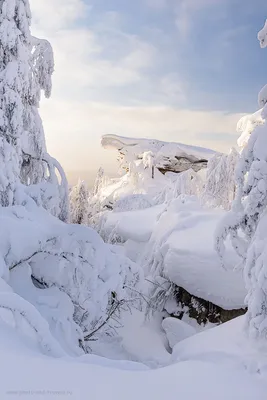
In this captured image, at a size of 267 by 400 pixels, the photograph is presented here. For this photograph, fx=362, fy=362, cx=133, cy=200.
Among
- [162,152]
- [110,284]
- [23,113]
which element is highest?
[23,113]

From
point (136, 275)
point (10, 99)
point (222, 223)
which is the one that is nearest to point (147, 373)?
point (222, 223)

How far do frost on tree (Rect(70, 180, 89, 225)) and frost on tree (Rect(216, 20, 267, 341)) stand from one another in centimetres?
1181

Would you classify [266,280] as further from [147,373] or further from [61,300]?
[61,300]

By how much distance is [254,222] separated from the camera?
455cm

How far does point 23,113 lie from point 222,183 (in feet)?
31.7

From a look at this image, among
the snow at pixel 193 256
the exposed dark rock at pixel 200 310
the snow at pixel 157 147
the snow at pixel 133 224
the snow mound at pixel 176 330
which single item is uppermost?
the snow at pixel 157 147

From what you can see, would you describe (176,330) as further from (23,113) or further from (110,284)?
(23,113)

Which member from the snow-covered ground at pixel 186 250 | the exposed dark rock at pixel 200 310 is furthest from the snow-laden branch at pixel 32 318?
the exposed dark rock at pixel 200 310

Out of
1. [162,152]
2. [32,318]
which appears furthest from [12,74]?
[162,152]

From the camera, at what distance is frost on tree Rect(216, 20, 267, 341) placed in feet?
12.9

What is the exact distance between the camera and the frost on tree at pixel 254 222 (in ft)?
12.9

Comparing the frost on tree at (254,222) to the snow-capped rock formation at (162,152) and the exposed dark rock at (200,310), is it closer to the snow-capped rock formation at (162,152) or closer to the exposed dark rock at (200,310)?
the exposed dark rock at (200,310)

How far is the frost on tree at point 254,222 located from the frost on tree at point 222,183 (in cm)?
1012

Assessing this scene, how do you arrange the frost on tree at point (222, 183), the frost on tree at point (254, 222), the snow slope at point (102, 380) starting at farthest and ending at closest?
the frost on tree at point (222, 183) < the frost on tree at point (254, 222) < the snow slope at point (102, 380)
